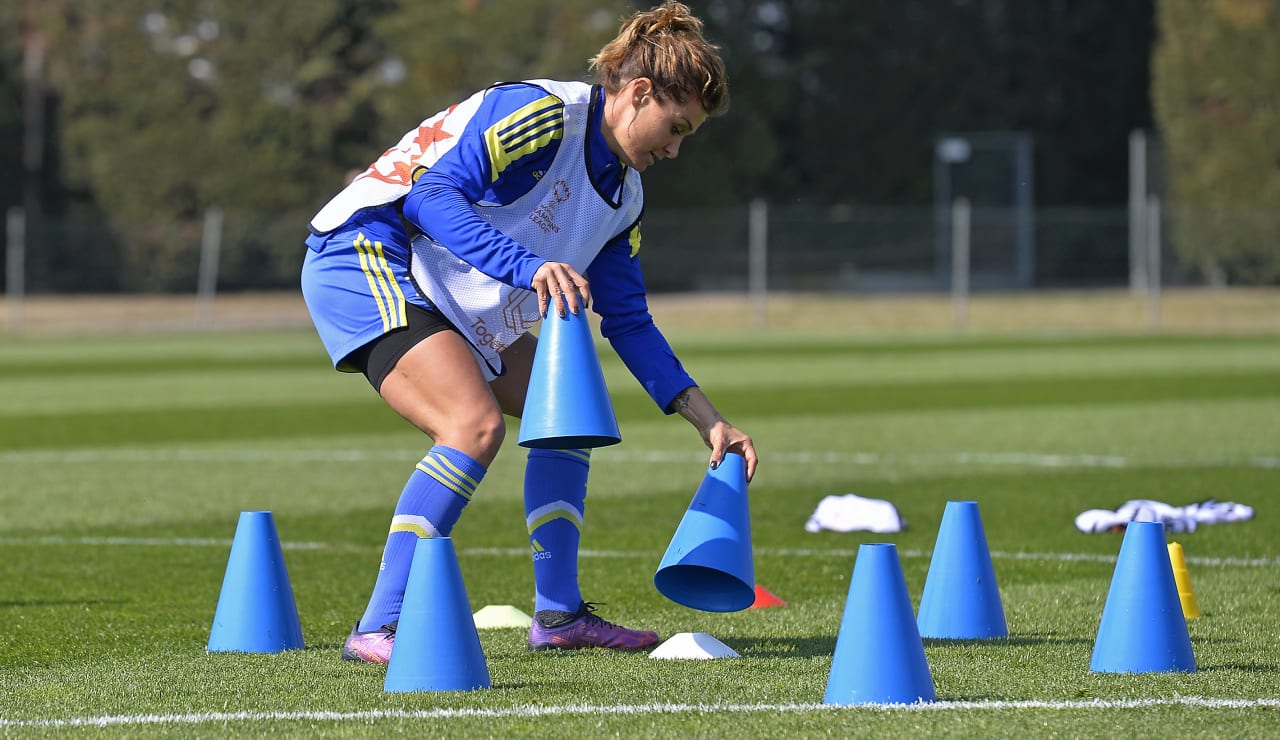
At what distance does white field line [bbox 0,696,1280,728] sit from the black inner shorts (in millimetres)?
1127

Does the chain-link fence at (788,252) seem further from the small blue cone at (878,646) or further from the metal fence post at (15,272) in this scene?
the small blue cone at (878,646)

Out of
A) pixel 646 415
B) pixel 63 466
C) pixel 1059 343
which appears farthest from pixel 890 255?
pixel 63 466

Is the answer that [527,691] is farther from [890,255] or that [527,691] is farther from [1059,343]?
A: [890,255]

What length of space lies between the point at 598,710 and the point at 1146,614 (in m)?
1.45

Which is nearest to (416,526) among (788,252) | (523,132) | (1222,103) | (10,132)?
(523,132)

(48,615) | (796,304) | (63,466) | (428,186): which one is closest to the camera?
(428,186)

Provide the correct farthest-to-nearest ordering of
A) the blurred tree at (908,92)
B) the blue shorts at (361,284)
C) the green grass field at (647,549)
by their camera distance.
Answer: the blurred tree at (908,92) → the blue shorts at (361,284) → the green grass field at (647,549)

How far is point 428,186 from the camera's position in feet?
17.7

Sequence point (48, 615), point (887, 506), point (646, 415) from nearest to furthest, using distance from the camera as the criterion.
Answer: point (48, 615) → point (887, 506) → point (646, 415)

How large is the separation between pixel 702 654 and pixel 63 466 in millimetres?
7780

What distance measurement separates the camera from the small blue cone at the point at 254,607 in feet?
→ 18.7

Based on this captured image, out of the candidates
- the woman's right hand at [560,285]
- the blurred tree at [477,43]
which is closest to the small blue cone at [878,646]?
the woman's right hand at [560,285]

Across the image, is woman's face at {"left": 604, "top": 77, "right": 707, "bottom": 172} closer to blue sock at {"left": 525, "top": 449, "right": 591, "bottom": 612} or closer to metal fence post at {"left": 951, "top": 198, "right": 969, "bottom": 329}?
blue sock at {"left": 525, "top": 449, "right": 591, "bottom": 612}

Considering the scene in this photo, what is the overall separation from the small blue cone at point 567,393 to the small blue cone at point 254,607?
925mm
